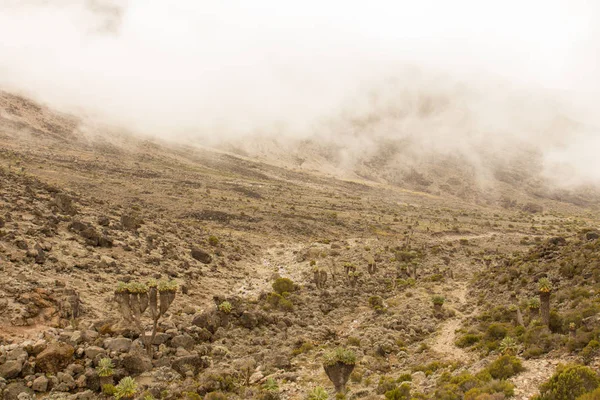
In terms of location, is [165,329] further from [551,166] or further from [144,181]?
[551,166]

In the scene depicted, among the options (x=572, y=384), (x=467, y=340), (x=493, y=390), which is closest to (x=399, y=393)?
(x=493, y=390)

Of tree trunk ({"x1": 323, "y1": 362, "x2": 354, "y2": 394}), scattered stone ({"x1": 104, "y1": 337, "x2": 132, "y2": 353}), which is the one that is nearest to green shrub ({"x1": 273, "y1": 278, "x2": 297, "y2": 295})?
tree trunk ({"x1": 323, "y1": 362, "x2": 354, "y2": 394})

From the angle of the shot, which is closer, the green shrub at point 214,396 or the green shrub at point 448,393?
the green shrub at point 448,393

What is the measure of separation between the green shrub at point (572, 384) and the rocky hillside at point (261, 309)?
0.90ft

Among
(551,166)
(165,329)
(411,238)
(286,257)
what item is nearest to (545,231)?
(411,238)

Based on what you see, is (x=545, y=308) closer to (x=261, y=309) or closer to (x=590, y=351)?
(x=590, y=351)

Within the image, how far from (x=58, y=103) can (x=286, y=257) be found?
138468 millimetres

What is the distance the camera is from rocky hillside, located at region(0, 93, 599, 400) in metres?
16.6

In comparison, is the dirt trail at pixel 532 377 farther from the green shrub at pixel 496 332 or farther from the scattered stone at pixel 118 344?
the scattered stone at pixel 118 344

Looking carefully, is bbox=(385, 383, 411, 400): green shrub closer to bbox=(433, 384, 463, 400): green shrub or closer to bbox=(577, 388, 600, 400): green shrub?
bbox=(433, 384, 463, 400): green shrub

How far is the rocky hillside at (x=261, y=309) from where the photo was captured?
16.6 meters

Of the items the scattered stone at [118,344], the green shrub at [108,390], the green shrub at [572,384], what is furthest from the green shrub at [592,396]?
the scattered stone at [118,344]

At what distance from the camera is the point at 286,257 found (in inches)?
1994

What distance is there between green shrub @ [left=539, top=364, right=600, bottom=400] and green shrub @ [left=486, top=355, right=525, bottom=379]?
2577 mm
